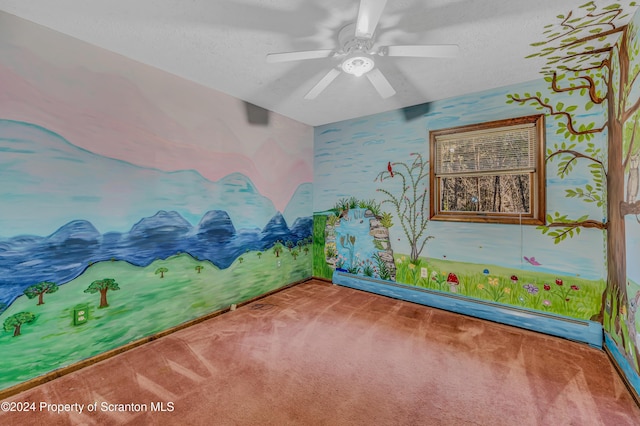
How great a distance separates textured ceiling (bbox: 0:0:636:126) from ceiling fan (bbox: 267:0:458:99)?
0.12 metres

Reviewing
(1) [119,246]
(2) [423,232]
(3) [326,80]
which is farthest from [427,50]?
(1) [119,246]

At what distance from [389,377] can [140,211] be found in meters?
2.64

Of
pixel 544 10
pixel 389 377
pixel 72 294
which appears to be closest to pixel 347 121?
pixel 544 10

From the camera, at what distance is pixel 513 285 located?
9.53 feet

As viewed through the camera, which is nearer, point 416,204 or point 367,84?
point 367,84

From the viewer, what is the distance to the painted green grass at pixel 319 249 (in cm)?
443

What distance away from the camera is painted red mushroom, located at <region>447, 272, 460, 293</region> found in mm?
3244

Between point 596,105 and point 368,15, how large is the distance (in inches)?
104

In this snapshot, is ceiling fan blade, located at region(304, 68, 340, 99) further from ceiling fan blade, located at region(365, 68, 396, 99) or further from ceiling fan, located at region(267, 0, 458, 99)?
ceiling fan blade, located at region(365, 68, 396, 99)

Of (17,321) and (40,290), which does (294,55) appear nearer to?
(40,290)

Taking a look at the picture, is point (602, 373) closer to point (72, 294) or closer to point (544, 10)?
point (544, 10)

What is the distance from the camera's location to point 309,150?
448 cm

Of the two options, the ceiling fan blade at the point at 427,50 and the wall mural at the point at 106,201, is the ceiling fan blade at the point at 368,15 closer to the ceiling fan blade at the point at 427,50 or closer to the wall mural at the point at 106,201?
the ceiling fan blade at the point at 427,50

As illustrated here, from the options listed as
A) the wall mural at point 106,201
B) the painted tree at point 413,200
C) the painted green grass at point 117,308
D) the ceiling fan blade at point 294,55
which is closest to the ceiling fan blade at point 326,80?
the ceiling fan blade at point 294,55
